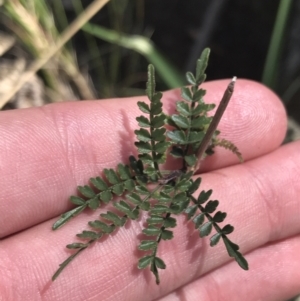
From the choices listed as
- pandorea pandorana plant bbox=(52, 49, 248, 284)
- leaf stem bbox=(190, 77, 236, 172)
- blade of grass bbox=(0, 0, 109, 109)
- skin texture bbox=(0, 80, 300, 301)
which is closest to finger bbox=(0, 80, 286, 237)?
skin texture bbox=(0, 80, 300, 301)

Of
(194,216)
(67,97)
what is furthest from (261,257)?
(67,97)

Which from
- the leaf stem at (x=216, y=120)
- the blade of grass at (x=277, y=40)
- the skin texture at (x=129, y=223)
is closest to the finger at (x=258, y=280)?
the skin texture at (x=129, y=223)

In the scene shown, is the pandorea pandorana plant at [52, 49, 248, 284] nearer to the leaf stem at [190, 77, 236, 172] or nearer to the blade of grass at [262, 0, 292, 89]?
the leaf stem at [190, 77, 236, 172]

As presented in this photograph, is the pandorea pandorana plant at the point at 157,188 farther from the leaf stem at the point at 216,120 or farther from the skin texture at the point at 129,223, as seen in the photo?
the skin texture at the point at 129,223

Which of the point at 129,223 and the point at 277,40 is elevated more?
the point at 277,40

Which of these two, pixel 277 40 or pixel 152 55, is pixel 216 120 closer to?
pixel 277 40

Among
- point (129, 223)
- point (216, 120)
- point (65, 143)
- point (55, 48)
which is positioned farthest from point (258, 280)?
point (55, 48)
